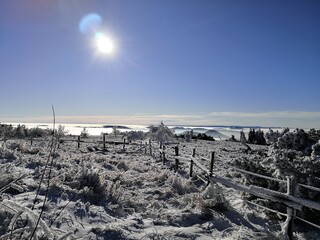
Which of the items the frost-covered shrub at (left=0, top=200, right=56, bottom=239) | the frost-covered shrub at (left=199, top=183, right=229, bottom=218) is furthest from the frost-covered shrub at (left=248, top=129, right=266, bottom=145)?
the frost-covered shrub at (left=0, top=200, right=56, bottom=239)

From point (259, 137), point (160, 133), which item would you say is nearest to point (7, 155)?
point (160, 133)

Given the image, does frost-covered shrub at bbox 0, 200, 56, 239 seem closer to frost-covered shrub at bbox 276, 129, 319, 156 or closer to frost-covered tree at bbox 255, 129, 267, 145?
frost-covered shrub at bbox 276, 129, 319, 156

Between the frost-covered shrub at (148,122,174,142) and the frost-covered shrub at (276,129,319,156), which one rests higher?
the frost-covered shrub at (276,129,319,156)

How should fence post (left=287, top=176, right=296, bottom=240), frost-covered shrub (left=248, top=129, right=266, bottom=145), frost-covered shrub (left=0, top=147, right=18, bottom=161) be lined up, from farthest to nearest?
frost-covered shrub (left=248, top=129, right=266, bottom=145)
frost-covered shrub (left=0, top=147, right=18, bottom=161)
fence post (left=287, top=176, right=296, bottom=240)

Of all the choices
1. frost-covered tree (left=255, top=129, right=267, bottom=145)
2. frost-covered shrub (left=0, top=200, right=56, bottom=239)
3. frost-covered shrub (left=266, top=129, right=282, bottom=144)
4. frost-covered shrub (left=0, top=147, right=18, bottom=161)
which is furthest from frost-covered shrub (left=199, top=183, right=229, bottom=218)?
frost-covered tree (left=255, top=129, right=267, bottom=145)

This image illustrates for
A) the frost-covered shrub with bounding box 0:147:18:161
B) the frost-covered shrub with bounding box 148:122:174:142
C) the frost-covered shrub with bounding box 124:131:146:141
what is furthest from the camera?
the frost-covered shrub with bounding box 124:131:146:141

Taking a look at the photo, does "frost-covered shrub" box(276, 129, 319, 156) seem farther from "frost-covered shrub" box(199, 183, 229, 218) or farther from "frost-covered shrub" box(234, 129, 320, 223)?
"frost-covered shrub" box(199, 183, 229, 218)

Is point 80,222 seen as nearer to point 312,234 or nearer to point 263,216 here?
point 263,216

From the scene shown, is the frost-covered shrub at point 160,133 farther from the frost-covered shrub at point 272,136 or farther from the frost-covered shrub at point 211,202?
the frost-covered shrub at point 211,202

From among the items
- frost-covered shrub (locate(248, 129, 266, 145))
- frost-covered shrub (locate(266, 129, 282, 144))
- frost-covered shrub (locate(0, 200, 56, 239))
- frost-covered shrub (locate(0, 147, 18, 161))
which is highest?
frost-covered shrub (locate(266, 129, 282, 144))

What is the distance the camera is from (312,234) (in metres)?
7.05

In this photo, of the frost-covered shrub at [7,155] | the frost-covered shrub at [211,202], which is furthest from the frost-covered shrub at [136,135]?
the frost-covered shrub at [211,202]

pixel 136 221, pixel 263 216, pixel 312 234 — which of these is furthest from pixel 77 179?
pixel 312 234

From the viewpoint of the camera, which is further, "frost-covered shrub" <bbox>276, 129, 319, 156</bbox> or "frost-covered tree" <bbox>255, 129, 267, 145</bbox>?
"frost-covered tree" <bbox>255, 129, 267, 145</bbox>
